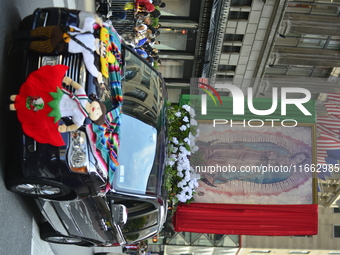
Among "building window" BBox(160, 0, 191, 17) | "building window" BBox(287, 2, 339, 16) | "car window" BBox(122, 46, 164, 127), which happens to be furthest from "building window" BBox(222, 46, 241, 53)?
"car window" BBox(122, 46, 164, 127)

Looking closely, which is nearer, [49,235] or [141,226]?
[141,226]

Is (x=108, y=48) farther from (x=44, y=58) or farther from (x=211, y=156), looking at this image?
(x=211, y=156)

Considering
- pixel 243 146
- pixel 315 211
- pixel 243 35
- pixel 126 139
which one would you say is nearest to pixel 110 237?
pixel 126 139

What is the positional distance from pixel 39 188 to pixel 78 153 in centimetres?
86

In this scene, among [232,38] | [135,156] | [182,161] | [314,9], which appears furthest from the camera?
[232,38]

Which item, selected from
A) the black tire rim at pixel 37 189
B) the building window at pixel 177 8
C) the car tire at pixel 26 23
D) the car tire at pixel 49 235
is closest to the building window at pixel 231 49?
the building window at pixel 177 8

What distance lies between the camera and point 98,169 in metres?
5.48

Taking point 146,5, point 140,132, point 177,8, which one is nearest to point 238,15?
point 177,8

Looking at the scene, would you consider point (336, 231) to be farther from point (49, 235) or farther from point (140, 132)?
point (140, 132)

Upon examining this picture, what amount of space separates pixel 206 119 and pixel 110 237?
9.48 feet

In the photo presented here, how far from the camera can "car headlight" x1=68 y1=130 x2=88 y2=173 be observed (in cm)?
525

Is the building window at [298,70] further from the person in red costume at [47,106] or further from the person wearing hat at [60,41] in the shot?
the person in red costume at [47,106]

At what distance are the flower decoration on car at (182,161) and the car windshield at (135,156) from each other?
1580mm

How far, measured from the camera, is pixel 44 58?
5.46 m
